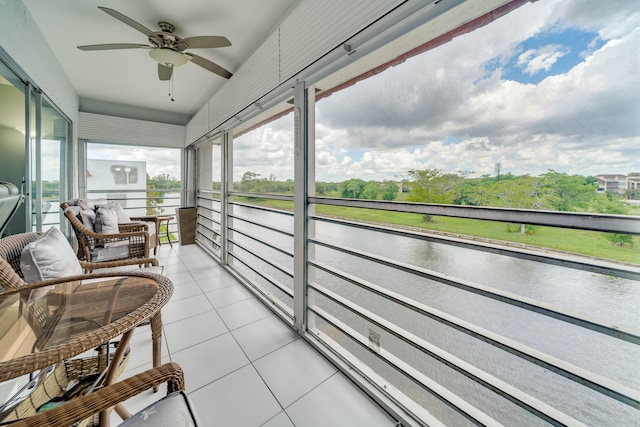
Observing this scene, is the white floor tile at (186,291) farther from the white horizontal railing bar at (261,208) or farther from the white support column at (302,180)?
the white support column at (302,180)

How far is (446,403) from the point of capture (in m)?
1.08

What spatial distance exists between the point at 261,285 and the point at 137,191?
13.3ft

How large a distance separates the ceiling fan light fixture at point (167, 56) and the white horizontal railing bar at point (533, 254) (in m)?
2.53

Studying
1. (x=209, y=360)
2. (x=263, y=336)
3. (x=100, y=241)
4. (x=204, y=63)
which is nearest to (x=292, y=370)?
(x=263, y=336)

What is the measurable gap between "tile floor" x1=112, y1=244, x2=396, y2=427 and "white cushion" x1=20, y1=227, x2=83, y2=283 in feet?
2.50

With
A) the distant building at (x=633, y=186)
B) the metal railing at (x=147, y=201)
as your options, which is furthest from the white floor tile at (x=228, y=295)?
the metal railing at (x=147, y=201)

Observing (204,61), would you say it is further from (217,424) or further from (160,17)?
(217,424)

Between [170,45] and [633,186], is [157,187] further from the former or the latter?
[633,186]

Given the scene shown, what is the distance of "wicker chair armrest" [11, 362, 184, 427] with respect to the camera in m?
0.56

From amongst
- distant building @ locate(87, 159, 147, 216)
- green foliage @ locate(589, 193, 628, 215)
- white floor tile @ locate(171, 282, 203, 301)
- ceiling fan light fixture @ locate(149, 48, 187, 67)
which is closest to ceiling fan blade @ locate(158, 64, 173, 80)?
ceiling fan light fixture @ locate(149, 48, 187, 67)

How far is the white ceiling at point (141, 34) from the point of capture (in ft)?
6.57

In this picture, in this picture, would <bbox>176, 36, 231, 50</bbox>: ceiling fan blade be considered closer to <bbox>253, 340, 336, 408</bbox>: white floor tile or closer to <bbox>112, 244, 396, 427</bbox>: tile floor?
<bbox>112, 244, 396, 427</bbox>: tile floor

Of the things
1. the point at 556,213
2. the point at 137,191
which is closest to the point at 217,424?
the point at 556,213

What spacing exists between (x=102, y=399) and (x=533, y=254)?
4.77 feet
